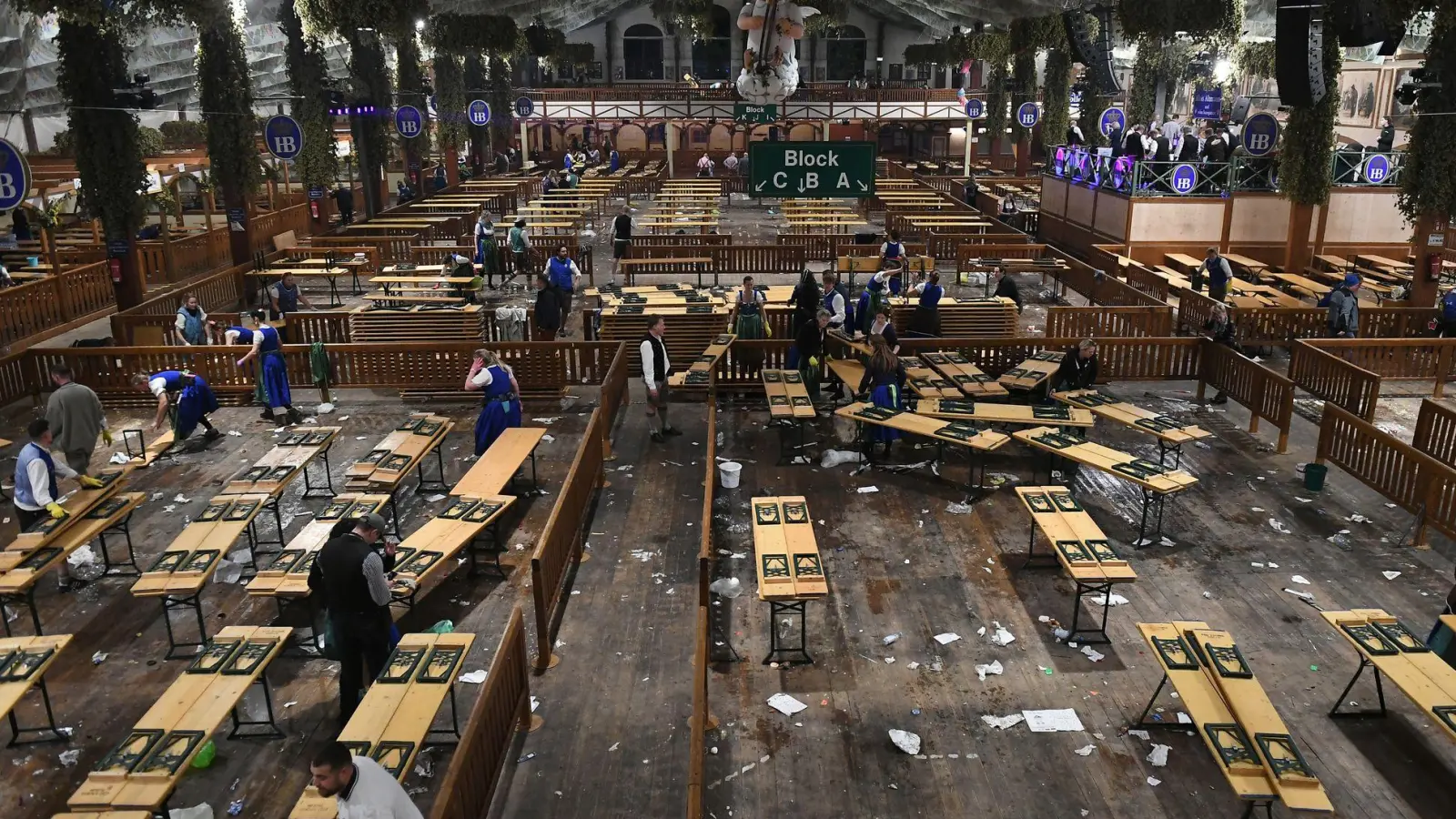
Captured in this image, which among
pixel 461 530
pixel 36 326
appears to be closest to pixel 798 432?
pixel 461 530

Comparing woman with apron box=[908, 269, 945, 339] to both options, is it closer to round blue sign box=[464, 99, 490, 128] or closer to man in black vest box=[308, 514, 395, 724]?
man in black vest box=[308, 514, 395, 724]

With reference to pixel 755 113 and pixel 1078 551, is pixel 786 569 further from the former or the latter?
pixel 755 113

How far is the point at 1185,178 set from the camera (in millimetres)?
24875

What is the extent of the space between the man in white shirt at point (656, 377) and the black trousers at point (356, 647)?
651cm

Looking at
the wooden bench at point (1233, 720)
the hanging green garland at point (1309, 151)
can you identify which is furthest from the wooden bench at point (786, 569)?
the hanging green garland at point (1309, 151)

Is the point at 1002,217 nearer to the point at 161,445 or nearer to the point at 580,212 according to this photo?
the point at 580,212

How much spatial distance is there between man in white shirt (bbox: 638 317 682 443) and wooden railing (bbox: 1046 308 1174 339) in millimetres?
7357

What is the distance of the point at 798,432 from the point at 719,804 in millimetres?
7715

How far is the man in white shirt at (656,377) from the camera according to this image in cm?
1352

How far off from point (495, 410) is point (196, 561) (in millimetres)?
4145

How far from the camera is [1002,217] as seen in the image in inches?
1292

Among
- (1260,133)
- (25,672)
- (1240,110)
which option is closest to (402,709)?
(25,672)

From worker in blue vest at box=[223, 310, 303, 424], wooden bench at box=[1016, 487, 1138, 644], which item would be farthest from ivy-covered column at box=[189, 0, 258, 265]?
wooden bench at box=[1016, 487, 1138, 644]

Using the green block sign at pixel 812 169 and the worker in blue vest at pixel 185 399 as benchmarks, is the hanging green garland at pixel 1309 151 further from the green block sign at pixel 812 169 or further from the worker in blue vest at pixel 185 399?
the worker in blue vest at pixel 185 399
